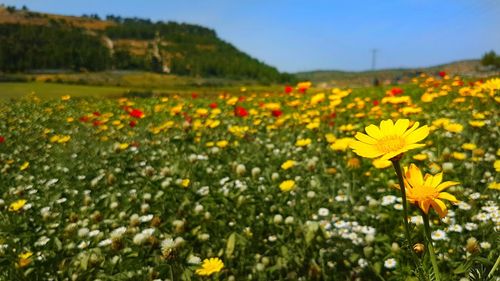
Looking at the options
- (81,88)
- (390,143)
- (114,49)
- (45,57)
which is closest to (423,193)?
(390,143)

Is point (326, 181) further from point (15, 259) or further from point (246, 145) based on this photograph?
point (15, 259)

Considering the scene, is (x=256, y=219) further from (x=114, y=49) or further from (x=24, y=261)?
(x=114, y=49)

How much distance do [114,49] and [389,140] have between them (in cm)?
12159

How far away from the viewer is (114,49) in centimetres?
11325

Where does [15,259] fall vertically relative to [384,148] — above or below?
below

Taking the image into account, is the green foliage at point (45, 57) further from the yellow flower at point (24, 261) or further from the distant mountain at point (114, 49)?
the yellow flower at point (24, 261)

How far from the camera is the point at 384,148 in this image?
106 cm

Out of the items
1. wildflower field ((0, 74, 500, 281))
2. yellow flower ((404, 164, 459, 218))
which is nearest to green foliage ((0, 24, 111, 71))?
wildflower field ((0, 74, 500, 281))

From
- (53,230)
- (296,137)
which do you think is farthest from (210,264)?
(296,137)

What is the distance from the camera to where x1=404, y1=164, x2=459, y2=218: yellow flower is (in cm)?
101

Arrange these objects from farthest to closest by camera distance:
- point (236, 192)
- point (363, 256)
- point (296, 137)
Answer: point (296, 137) → point (236, 192) → point (363, 256)

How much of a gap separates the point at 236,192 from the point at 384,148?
1930 millimetres

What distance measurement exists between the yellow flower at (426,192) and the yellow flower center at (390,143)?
110 mm

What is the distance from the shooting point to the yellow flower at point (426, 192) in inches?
39.8
